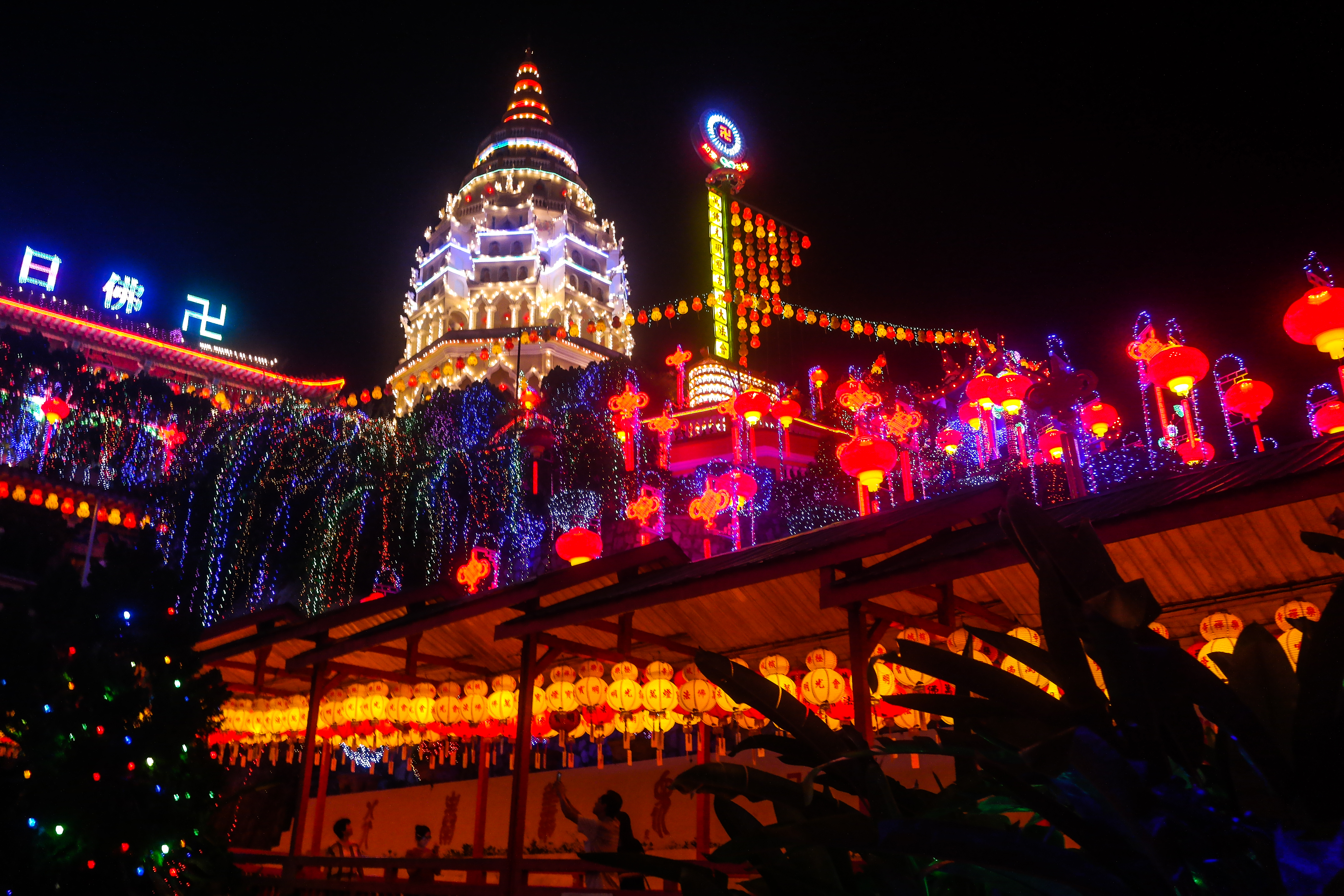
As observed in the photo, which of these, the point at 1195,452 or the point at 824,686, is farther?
the point at 1195,452

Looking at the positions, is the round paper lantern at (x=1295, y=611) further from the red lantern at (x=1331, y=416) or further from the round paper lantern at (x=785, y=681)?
the red lantern at (x=1331, y=416)

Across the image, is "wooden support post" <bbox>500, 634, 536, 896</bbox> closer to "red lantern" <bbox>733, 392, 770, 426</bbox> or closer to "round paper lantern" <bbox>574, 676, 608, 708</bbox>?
"round paper lantern" <bbox>574, 676, 608, 708</bbox>

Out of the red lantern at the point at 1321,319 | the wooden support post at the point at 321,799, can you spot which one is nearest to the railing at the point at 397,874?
the wooden support post at the point at 321,799

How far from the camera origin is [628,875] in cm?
678

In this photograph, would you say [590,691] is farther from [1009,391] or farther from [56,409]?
[56,409]

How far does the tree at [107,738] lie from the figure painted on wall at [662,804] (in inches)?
206

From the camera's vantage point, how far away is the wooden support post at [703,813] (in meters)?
8.24

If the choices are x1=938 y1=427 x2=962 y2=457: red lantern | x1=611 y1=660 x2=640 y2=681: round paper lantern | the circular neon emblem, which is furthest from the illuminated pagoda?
x1=611 y1=660 x2=640 y2=681: round paper lantern

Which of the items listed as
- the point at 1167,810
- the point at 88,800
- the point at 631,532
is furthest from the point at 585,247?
the point at 1167,810

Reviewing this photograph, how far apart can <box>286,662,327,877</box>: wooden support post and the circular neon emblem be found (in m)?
13.7

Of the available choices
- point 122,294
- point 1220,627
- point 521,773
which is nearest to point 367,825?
point 521,773

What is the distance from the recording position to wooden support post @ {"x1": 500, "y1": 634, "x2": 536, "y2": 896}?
21.2 feet

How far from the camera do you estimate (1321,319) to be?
7.52 meters

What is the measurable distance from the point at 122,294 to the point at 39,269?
264cm
